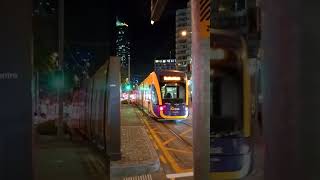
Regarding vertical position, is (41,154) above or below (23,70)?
below

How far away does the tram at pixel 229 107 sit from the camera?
6934mm

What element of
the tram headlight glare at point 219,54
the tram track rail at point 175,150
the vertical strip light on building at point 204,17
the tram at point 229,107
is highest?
the vertical strip light on building at point 204,17

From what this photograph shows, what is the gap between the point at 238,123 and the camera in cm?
724

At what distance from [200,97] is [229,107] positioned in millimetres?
1178

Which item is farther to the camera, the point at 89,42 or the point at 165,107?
the point at 89,42

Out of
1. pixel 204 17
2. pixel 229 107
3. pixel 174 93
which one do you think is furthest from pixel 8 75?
pixel 174 93

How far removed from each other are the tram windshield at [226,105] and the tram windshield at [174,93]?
17838 millimetres

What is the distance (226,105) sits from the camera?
7.05m

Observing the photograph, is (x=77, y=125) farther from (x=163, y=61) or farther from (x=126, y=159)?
(x=163, y=61)

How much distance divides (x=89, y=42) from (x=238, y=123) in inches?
1289

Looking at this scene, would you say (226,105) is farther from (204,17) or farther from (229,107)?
(204,17)

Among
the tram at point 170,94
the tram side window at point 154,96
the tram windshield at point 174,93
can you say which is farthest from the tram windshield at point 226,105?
the tram side window at point 154,96

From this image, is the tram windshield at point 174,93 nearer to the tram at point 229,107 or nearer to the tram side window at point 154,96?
the tram side window at point 154,96

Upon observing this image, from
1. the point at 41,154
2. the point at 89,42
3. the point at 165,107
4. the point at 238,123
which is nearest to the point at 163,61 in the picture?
the point at 89,42
